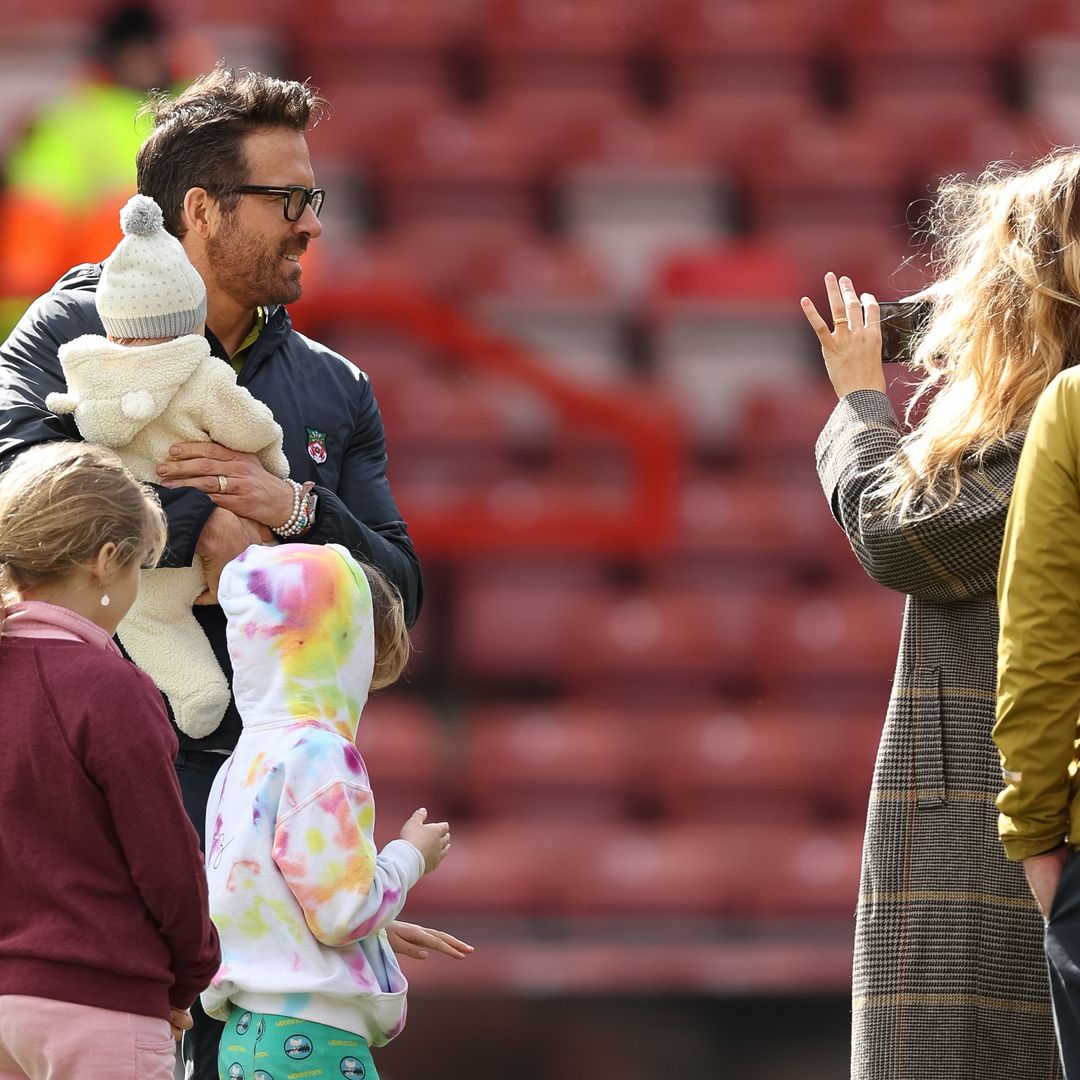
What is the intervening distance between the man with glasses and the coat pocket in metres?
0.52

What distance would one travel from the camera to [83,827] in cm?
174

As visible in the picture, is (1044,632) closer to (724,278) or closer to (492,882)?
(492,882)

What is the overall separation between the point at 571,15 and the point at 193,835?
488cm

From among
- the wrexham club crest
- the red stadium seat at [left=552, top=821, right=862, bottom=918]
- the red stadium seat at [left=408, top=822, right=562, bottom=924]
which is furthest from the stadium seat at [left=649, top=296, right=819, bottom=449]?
the wrexham club crest

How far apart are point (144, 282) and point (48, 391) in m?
0.21

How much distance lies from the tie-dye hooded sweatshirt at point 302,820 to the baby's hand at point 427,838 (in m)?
0.02

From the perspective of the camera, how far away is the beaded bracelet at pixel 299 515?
208 cm

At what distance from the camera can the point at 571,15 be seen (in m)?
6.22

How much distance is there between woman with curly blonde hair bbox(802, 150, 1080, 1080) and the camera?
1903mm

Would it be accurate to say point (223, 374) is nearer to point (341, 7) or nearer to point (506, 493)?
point (506, 493)

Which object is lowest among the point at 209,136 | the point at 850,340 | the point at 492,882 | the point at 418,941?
the point at 492,882

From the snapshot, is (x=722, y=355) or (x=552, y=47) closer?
(x=722, y=355)

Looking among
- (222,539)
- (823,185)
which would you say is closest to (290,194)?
(222,539)

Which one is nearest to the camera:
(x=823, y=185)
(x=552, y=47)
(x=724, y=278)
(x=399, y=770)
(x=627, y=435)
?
(x=399, y=770)
